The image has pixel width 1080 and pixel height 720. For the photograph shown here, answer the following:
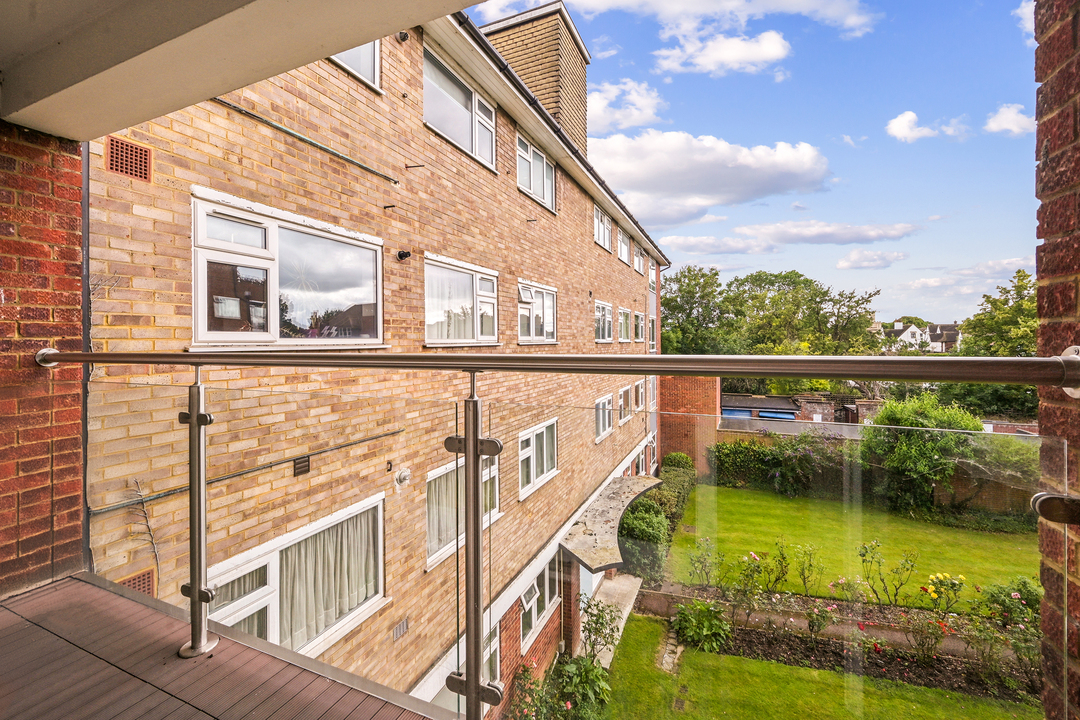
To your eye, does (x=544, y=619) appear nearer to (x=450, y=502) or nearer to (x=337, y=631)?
(x=450, y=502)

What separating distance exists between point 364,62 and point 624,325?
12.8 meters

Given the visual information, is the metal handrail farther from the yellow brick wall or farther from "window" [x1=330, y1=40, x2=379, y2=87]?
"window" [x1=330, y1=40, x2=379, y2=87]

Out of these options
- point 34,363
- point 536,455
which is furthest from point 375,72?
point 536,455

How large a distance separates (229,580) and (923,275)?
57.8 metres

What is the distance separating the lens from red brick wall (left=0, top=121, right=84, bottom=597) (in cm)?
223

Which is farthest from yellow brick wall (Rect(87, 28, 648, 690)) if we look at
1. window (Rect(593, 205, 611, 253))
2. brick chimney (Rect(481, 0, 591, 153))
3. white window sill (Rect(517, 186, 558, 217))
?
window (Rect(593, 205, 611, 253))

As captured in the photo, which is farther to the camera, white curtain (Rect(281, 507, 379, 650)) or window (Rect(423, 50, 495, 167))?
window (Rect(423, 50, 495, 167))

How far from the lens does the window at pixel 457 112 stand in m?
5.79

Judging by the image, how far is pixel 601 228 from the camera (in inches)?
542

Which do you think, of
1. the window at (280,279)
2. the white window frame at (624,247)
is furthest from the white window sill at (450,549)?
the white window frame at (624,247)

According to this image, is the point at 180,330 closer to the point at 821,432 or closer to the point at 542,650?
the point at 542,650

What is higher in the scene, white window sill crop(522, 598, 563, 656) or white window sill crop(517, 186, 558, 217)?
white window sill crop(517, 186, 558, 217)

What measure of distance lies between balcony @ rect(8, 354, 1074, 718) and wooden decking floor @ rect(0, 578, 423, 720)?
2 centimetres

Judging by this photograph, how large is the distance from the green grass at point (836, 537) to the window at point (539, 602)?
1.08ft
